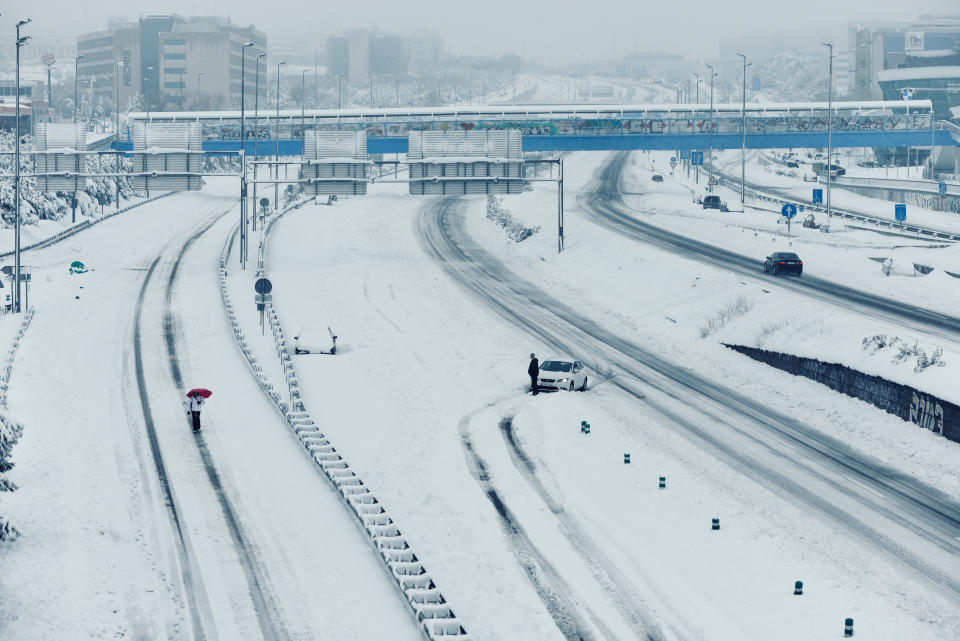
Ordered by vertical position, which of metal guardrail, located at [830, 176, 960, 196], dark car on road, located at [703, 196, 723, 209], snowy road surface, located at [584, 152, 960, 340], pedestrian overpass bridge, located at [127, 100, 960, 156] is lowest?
snowy road surface, located at [584, 152, 960, 340]

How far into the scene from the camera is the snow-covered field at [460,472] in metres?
25.8

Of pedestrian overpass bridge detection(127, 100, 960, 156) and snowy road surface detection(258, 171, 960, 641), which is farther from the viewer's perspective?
pedestrian overpass bridge detection(127, 100, 960, 156)

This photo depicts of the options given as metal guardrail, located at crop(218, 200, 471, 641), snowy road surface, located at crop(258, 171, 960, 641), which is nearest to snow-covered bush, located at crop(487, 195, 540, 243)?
snowy road surface, located at crop(258, 171, 960, 641)

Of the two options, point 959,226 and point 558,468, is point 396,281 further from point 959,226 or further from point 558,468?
point 959,226

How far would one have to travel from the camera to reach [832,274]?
65.9 metres

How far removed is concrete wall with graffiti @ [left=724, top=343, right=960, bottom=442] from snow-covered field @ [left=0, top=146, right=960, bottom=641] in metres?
0.54

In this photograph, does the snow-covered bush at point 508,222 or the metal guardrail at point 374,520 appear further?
the snow-covered bush at point 508,222

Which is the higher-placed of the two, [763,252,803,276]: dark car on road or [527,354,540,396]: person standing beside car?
[763,252,803,276]: dark car on road

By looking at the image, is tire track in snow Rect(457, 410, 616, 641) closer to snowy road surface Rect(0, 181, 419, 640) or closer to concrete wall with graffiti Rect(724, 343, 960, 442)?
snowy road surface Rect(0, 181, 419, 640)

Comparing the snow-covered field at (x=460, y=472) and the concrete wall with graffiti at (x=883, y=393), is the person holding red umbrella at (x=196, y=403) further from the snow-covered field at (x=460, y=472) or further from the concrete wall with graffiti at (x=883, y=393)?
the concrete wall with graffiti at (x=883, y=393)

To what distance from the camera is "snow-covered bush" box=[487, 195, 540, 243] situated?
90950mm

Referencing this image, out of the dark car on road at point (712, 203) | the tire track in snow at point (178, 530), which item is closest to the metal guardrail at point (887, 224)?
the dark car on road at point (712, 203)

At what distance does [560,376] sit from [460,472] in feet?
34.5

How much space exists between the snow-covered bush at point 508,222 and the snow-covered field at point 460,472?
2010cm
